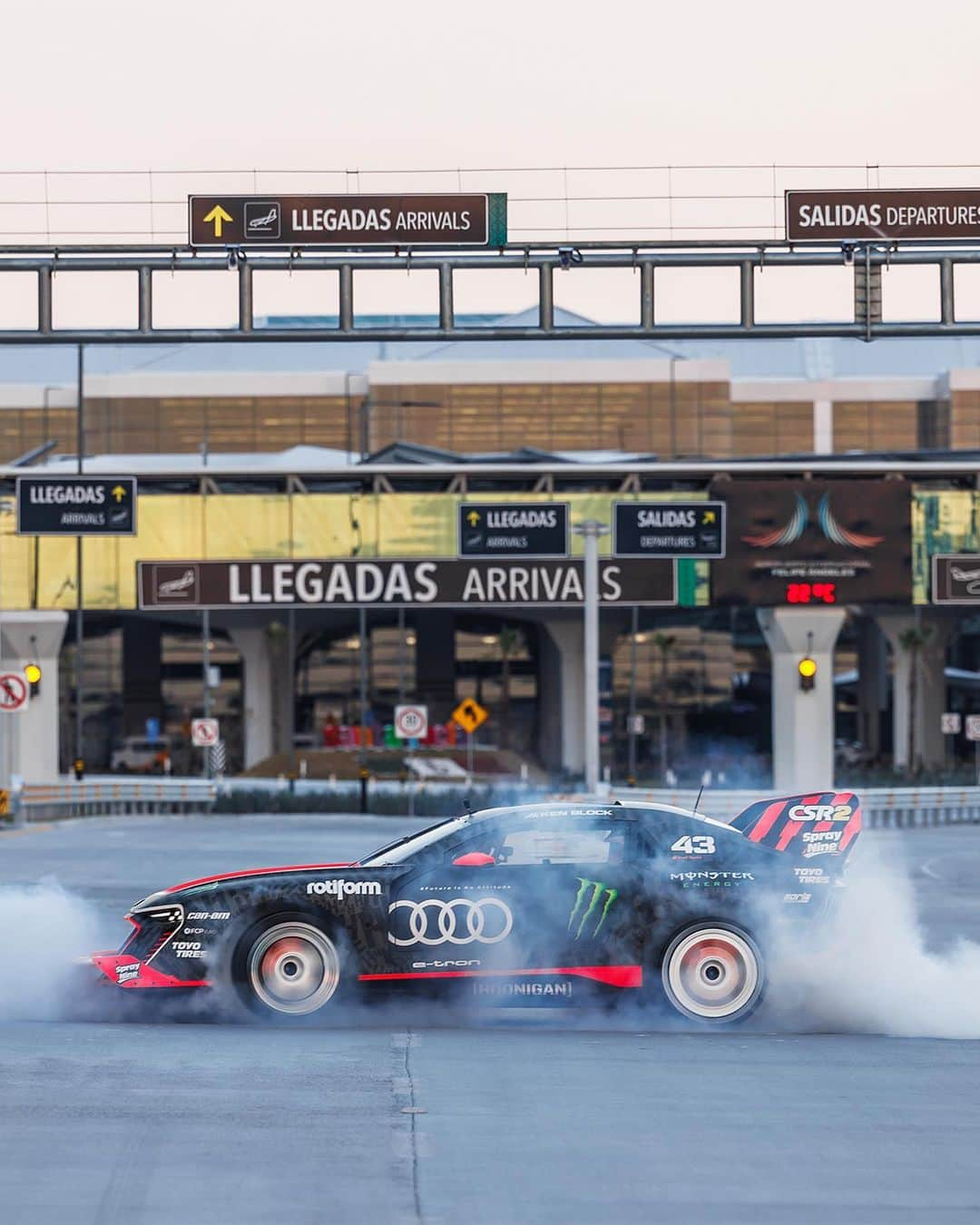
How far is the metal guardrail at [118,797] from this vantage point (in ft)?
146

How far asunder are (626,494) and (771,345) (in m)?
50.0

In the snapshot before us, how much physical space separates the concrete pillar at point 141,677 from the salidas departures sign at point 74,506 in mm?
45934

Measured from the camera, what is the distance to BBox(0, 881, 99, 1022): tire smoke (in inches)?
447

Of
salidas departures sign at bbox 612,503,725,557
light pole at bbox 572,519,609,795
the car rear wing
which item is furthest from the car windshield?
salidas departures sign at bbox 612,503,725,557

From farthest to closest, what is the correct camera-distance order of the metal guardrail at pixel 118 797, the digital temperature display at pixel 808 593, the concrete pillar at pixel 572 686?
the concrete pillar at pixel 572 686
the digital temperature display at pixel 808 593
the metal guardrail at pixel 118 797

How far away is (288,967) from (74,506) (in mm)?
27811

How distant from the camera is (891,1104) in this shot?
861 cm

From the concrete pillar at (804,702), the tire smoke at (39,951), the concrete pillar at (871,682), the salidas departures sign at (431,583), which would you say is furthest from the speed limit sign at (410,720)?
the concrete pillar at (871,682)

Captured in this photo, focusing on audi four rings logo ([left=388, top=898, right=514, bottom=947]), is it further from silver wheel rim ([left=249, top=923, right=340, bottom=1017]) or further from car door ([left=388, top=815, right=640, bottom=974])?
silver wheel rim ([left=249, top=923, right=340, bottom=1017])

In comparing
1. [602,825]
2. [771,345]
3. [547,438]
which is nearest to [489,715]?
[547,438]

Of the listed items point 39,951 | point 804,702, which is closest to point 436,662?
point 804,702

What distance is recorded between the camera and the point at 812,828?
11.3 metres

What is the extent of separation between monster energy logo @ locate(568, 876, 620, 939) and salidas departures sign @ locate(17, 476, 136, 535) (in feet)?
89.4

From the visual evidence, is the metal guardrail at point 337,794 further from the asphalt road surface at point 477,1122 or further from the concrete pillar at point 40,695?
the asphalt road surface at point 477,1122
